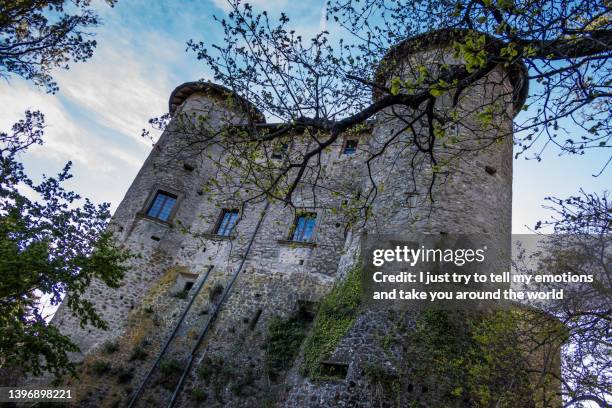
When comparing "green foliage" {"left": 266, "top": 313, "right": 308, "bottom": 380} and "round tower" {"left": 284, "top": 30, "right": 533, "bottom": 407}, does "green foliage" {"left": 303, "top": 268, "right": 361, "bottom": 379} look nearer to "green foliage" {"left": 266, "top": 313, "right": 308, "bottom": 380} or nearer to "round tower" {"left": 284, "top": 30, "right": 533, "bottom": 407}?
"round tower" {"left": 284, "top": 30, "right": 533, "bottom": 407}

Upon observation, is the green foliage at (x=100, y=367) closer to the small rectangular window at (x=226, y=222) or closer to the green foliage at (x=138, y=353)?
the green foliage at (x=138, y=353)

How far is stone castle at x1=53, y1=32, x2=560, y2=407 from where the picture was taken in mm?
7215

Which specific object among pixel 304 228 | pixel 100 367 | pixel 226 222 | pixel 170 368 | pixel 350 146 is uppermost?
pixel 350 146

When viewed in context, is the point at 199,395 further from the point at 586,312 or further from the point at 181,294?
the point at 586,312

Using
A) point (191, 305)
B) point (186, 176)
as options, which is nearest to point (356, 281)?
point (191, 305)

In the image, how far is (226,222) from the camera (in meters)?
14.3

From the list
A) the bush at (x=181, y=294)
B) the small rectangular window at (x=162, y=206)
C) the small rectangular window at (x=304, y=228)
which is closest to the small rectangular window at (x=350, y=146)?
the small rectangular window at (x=304, y=228)

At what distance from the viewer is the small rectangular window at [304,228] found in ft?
41.5

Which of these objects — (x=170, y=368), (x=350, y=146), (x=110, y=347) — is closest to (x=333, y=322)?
(x=170, y=368)

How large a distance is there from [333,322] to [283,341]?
7.75ft

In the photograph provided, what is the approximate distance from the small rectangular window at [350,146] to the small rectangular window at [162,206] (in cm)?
660

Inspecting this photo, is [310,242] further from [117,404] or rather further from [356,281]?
[117,404]

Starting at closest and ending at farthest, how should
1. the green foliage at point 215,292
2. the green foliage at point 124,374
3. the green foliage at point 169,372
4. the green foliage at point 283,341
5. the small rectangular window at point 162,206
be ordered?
the green foliage at point 283,341 → the green foliage at point 169,372 → the green foliage at point 124,374 → the green foliage at point 215,292 → the small rectangular window at point 162,206

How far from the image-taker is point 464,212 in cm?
903
